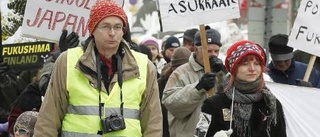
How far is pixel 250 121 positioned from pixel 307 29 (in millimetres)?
3144

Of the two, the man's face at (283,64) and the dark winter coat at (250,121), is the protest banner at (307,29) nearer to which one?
the man's face at (283,64)

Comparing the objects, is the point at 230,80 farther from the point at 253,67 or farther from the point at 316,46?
the point at 316,46

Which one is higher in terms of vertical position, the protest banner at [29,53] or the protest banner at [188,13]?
the protest banner at [188,13]

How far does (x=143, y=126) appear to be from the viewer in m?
Answer: 6.02

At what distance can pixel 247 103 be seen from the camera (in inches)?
251

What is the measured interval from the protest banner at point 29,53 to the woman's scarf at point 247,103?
361 cm

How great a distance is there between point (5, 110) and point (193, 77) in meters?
2.60

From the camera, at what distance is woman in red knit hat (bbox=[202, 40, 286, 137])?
635 centimetres

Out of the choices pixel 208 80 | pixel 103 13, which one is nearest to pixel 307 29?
pixel 208 80

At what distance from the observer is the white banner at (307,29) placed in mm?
9250

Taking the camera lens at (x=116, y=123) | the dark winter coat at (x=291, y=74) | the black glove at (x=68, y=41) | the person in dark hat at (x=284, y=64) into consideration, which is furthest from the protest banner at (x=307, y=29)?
the camera lens at (x=116, y=123)

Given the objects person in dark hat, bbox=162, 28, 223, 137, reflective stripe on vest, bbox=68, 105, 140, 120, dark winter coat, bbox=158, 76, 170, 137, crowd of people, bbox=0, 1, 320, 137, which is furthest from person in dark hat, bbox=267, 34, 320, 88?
reflective stripe on vest, bbox=68, 105, 140, 120

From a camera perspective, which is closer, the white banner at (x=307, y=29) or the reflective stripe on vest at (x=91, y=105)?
the reflective stripe on vest at (x=91, y=105)

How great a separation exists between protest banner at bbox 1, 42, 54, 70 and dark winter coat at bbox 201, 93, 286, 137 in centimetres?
347
